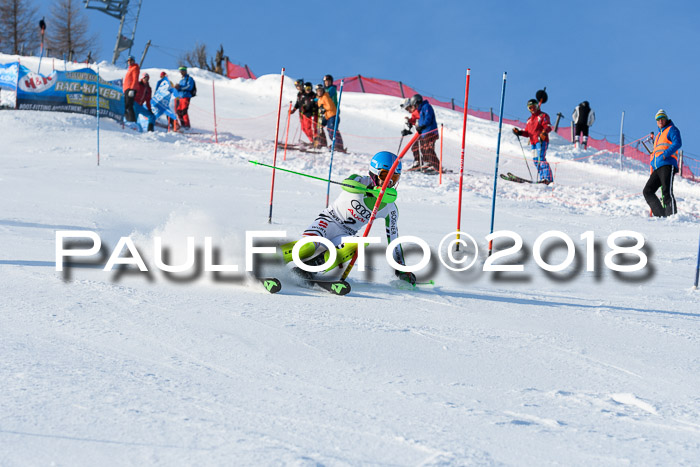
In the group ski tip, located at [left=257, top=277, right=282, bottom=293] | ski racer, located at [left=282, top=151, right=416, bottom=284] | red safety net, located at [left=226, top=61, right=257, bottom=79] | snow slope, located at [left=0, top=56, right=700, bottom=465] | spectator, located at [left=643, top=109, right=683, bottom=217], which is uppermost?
red safety net, located at [left=226, top=61, right=257, bottom=79]

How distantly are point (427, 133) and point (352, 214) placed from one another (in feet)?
34.9

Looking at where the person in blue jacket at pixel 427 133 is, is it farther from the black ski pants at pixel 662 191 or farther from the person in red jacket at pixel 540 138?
the black ski pants at pixel 662 191

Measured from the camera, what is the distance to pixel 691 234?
12094 mm

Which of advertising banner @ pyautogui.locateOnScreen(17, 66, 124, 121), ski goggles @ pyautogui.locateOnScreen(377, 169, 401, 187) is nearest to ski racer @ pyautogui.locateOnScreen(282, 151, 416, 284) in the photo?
ski goggles @ pyautogui.locateOnScreen(377, 169, 401, 187)

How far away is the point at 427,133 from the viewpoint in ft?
55.3

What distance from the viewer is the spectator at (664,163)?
1324 cm

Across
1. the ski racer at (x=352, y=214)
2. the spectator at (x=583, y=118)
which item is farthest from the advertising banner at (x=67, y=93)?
the ski racer at (x=352, y=214)

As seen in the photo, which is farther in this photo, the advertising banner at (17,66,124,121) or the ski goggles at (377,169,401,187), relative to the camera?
the advertising banner at (17,66,124,121)

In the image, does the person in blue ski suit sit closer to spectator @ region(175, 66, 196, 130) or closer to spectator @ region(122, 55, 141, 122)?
spectator @ region(175, 66, 196, 130)

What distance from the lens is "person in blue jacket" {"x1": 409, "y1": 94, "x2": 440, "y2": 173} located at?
16406mm

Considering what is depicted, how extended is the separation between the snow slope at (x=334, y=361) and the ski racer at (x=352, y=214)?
355 millimetres

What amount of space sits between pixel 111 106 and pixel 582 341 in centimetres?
1824

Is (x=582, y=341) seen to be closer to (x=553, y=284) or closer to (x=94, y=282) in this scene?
(x=553, y=284)

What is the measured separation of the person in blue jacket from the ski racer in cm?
967
